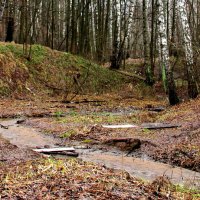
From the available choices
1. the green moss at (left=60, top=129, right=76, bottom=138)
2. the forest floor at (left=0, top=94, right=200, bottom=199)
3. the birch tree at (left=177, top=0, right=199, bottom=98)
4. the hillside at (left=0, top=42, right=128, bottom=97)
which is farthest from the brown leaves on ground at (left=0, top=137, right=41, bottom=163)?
the hillside at (left=0, top=42, right=128, bottom=97)

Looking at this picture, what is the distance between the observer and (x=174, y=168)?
775cm

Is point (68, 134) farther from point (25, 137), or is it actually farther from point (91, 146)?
point (91, 146)

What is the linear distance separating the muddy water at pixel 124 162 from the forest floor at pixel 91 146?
1.20ft

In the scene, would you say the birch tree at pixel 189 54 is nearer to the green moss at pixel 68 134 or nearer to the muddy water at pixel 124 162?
the green moss at pixel 68 134

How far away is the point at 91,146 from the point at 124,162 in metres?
1.74

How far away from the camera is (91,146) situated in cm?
976

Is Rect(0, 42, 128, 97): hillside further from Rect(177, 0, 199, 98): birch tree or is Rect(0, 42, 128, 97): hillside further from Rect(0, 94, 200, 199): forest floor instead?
Rect(177, 0, 199, 98): birch tree

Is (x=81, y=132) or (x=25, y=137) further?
(x=81, y=132)

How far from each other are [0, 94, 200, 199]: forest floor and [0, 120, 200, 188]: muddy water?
0.37 m

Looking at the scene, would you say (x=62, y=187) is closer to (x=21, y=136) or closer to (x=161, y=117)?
(x=21, y=136)

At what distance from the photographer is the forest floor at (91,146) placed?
4910 mm

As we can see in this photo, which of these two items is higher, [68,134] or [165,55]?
[165,55]

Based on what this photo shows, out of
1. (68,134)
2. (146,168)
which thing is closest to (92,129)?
(68,134)

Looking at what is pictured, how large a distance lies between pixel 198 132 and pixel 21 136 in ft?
14.6
